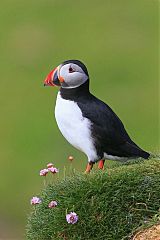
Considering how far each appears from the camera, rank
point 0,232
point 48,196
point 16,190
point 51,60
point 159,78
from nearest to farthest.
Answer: point 48,196
point 0,232
point 16,190
point 159,78
point 51,60

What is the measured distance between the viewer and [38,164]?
548 inches

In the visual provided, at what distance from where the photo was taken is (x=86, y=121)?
6.57 meters

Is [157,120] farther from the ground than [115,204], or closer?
farther from the ground

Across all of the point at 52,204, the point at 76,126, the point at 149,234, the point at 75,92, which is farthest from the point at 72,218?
the point at 75,92

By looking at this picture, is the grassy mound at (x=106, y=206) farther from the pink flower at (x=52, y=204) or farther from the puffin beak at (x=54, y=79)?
the puffin beak at (x=54, y=79)

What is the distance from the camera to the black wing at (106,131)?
21.6 ft

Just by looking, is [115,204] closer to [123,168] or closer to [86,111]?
[123,168]

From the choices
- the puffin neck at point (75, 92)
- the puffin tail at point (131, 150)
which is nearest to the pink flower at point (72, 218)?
the puffin tail at point (131, 150)

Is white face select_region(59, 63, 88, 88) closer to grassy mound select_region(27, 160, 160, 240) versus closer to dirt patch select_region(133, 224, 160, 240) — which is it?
grassy mound select_region(27, 160, 160, 240)

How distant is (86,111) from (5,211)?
250 inches

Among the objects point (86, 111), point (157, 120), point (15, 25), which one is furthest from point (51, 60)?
point (86, 111)

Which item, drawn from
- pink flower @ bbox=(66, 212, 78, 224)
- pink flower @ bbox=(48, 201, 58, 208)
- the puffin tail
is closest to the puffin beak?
the puffin tail

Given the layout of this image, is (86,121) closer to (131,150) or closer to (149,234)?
(131,150)

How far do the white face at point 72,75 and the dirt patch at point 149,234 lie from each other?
4.80 ft
